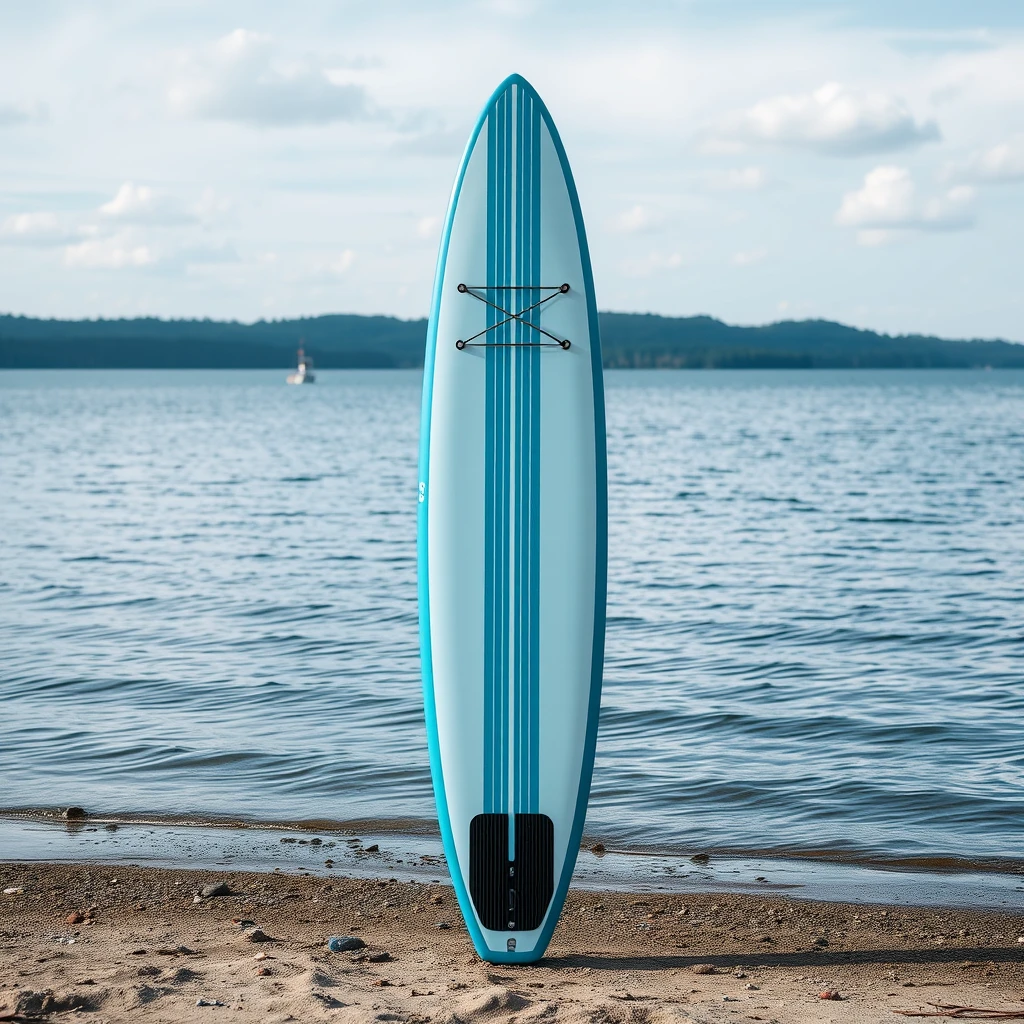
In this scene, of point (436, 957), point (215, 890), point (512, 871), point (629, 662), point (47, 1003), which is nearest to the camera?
point (47, 1003)

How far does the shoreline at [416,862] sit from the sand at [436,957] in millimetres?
220

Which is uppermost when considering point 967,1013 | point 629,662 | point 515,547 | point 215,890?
point 515,547

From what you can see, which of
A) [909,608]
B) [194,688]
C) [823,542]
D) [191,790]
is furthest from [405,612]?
[823,542]

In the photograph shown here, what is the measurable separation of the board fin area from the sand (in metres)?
0.19

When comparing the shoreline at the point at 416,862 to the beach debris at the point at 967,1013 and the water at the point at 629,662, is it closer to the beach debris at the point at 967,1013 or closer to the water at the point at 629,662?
the water at the point at 629,662

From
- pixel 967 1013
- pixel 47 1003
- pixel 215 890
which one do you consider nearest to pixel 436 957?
pixel 215 890

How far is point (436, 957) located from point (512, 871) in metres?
0.45

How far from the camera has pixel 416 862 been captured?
6.43 m

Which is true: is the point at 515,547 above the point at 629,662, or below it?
above

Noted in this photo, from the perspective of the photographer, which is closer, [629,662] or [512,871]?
[512,871]

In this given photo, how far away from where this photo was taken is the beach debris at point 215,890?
573cm

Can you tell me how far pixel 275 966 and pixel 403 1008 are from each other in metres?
0.65

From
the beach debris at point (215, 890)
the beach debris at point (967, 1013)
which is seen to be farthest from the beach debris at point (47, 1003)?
the beach debris at point (967, 1013)

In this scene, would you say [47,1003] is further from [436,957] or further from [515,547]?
[515,547]
